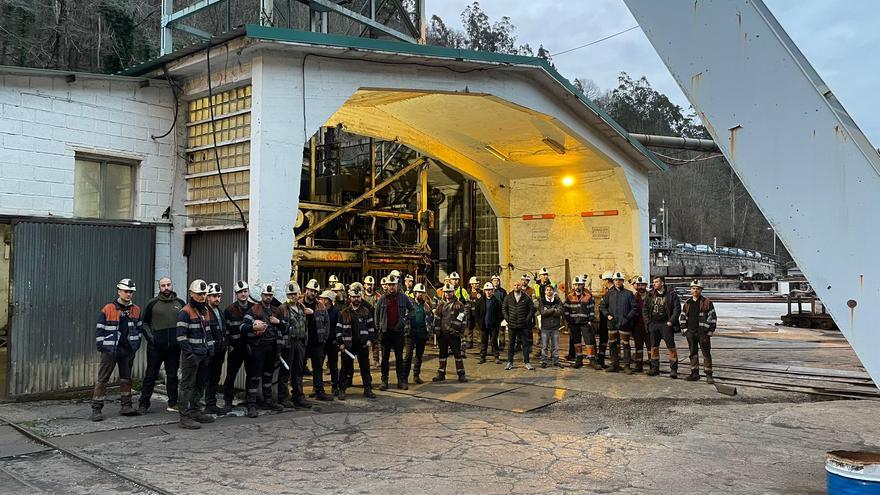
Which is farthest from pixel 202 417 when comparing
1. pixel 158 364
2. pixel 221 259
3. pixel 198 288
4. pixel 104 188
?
pixel 104 188

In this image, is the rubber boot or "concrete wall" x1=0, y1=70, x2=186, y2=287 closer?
"concrete wall" x1=0, y1=70, x2=186, y2=287

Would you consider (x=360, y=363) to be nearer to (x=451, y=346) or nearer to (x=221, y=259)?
(x=451, y=346)

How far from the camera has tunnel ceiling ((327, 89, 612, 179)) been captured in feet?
45.1

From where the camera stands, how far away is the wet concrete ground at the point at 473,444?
5805 millimetres

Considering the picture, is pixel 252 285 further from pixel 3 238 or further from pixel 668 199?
pixel 668 199

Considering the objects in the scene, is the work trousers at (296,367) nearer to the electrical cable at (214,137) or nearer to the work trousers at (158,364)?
the work trousers at (158,364)

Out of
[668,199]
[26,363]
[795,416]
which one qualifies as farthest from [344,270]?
[668,199]

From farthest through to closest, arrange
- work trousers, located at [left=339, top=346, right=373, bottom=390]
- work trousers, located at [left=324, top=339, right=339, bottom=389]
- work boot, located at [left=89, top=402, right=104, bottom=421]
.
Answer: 1. work trousers, located at [left=339, top=346, right=373, bottom=390]
2. work trousers, located at [left=324, top=339, right=339, bottom=389]
3. work boot, located at [left=89, top=402, right=104, bottom=421]

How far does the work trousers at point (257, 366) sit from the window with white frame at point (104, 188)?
390cm

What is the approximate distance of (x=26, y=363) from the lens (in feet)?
29.8

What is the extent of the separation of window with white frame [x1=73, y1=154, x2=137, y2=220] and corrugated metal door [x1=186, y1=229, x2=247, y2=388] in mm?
1195

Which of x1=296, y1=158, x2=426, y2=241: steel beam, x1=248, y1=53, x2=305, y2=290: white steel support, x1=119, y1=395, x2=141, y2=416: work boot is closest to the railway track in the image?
x1=119, y1=395, x2=141, y2=416: work boot

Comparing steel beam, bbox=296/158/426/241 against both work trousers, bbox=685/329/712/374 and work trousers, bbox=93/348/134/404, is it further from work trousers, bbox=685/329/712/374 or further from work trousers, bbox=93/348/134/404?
work trousers, bbox=685/329/712/374

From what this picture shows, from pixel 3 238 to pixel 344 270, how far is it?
832 cm
